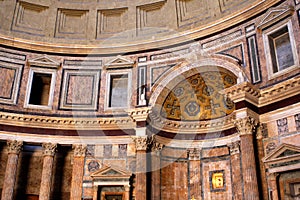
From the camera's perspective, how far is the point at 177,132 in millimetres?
17906

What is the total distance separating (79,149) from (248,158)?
816cm

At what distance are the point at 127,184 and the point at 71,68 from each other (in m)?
6.92

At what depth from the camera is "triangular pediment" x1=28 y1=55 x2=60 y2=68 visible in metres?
18.4

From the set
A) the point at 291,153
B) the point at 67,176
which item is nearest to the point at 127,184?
the point at 67,176

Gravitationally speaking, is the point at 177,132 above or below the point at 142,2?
below

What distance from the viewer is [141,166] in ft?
51.6

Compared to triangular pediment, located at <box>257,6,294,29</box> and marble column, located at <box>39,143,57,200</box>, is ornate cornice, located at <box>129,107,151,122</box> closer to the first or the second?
marble column, located at <box>39,143,57,200</box>

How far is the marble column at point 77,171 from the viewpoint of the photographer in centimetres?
1638

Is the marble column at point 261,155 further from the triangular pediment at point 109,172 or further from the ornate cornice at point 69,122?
the ornate cornice at point 69,122

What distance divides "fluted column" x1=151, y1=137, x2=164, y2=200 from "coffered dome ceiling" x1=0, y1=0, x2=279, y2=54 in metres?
5.25

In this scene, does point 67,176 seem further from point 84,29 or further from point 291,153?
point 291,153

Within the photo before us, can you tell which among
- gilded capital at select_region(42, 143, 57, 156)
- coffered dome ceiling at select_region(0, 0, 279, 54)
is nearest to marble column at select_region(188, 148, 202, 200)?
coffered dome ceiling at select_region(0, 0, 279, 54)

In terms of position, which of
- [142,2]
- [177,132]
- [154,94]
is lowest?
[177,132]

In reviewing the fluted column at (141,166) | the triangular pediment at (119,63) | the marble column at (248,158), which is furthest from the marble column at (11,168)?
the marble column at (248,158)
